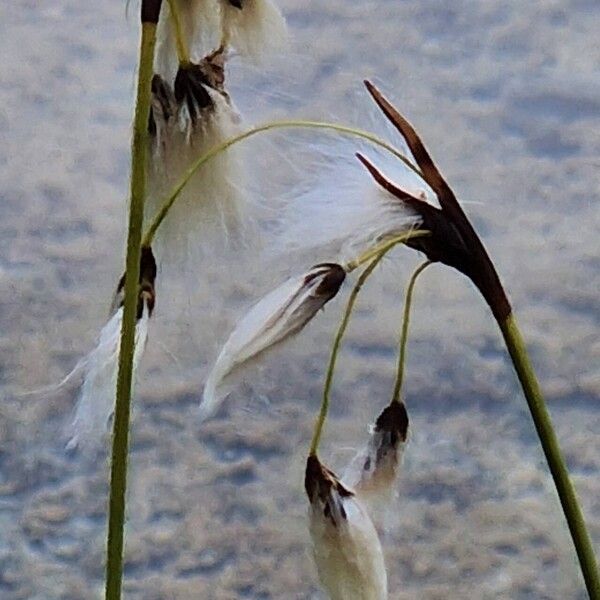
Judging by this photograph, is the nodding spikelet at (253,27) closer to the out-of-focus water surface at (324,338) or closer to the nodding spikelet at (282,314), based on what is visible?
the nodding spikelet at (282,314)

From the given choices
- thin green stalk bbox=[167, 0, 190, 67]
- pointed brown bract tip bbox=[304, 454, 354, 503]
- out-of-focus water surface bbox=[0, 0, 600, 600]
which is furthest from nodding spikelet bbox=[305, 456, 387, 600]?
out-of-focus water surface bbox=[0, 0, 600, 600]

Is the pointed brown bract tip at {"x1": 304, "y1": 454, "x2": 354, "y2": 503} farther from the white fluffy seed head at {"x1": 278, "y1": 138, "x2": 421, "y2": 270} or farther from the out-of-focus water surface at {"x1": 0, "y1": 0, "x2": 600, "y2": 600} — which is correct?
the out-of-focus water surface at {"x1": 0, "y1": 0, "x2": 600, "y2": 600}

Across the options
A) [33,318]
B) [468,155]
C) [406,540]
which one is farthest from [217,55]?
[468,155]

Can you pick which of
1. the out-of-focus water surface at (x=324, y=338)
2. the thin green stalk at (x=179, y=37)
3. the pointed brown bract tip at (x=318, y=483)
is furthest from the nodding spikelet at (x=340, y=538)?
the out-of-focus water surface at (x=324, y=338)

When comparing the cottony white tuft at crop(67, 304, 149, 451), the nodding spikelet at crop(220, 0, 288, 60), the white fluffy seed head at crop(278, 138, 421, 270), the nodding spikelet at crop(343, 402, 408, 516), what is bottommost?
the nodding spikelet at crop(343, 402, 408, 516)

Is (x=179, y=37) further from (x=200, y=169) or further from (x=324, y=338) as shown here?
(x=324, y=338)

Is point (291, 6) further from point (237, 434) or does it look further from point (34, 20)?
point (237, 434)
